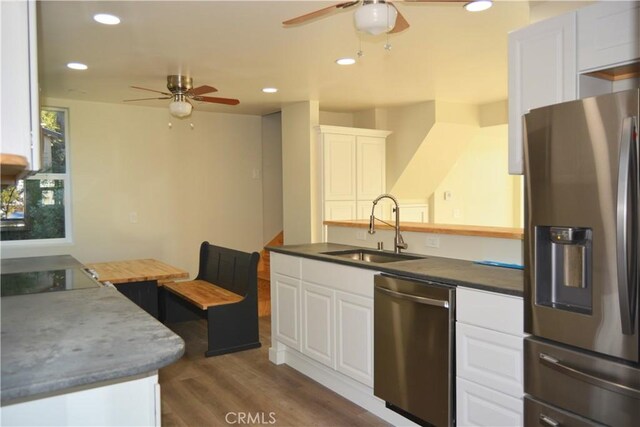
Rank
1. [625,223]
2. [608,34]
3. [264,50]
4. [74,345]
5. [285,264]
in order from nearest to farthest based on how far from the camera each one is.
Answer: [74,345], [625,223], [608,34], [264,50], [285,264]

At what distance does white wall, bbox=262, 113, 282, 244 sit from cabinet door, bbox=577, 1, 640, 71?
4.77 m

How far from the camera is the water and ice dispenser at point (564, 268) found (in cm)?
185

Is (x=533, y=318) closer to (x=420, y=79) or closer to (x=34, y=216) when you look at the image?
(x=420, y=79)

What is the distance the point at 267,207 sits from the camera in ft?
21.9

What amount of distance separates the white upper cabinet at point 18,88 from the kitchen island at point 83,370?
494 mm

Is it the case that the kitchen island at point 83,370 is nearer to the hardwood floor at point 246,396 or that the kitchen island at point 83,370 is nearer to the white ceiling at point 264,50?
the hardwood floor at point 246,396

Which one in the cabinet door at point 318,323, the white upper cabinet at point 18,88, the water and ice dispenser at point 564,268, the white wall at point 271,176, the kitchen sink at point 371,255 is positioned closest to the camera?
the white upper cabinet at point 18,88

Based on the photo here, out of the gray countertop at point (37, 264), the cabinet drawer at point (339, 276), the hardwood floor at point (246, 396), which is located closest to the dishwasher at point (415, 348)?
the cabinet drawer at point (339, 276)

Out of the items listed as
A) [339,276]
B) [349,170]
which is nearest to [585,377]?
[339,276]

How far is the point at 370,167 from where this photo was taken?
5.95 meters

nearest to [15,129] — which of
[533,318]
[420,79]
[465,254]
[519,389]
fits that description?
[533,318]

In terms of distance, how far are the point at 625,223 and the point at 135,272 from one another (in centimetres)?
393

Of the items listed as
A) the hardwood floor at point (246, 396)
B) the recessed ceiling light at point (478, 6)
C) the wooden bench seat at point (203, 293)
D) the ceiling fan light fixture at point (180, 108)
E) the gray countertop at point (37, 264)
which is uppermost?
the recessed ceiling light at point (478, 6)

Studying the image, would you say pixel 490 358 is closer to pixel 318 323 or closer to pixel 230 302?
pixel 318 323
